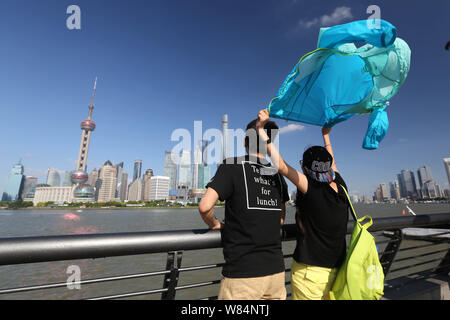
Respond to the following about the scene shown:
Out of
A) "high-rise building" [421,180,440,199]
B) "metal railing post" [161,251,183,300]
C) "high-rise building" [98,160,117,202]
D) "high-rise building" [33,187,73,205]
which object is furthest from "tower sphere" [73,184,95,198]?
"high-rise building" [421,180,440,199]

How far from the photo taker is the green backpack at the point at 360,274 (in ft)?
4.65

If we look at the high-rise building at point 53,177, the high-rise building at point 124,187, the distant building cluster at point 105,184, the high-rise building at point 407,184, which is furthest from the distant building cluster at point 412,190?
the high-rise building at point 53,177

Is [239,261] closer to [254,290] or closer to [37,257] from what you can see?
[254,290]

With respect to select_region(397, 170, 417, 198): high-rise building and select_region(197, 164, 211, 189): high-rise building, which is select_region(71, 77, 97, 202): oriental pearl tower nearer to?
select_region(197, 164, 211, 189): high-rise building

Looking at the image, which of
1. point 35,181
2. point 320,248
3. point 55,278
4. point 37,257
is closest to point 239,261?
point 320,248

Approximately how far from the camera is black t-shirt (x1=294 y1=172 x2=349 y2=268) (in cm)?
156

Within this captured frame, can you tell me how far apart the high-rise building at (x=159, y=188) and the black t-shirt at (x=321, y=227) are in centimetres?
13332

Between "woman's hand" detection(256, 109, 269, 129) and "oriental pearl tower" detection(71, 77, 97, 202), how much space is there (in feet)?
380

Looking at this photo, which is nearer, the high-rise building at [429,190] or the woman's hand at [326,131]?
the woman's hand at [326,131]

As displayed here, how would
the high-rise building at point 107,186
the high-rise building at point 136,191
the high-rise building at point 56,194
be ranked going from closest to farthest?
1. the high-rise building at point 56,194
2. the high-rise building at point 107,186
3. the high-rise building at point 136,191

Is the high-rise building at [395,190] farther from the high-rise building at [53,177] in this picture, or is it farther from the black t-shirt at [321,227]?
the high-rise building at [53,177]

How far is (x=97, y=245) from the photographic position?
1.17 metres

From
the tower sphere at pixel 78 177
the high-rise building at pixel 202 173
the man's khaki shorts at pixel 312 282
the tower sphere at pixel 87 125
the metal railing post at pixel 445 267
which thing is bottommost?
the metal railing post at pixel 445 267

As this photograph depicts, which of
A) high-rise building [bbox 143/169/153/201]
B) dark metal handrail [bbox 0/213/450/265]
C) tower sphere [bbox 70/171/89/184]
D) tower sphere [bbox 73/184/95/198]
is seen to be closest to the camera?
dark metal handrail [bbox 0/213/450/265]
